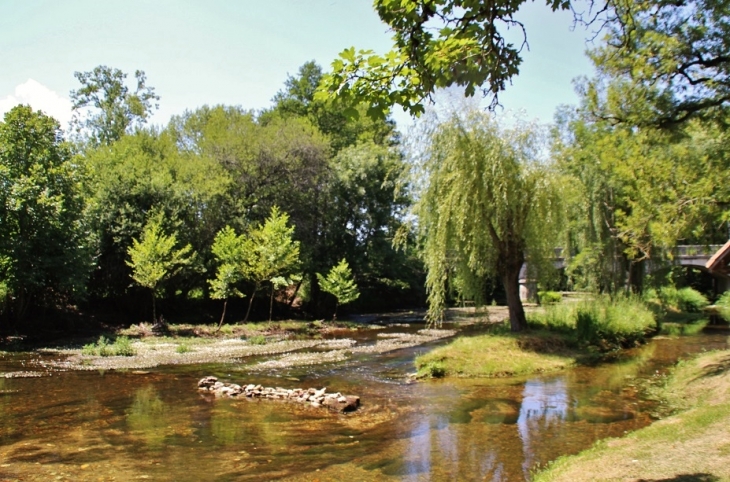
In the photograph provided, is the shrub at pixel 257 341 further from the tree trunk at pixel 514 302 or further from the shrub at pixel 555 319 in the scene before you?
the shrub at pixel 555 319

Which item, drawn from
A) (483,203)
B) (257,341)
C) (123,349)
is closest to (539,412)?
(483,203)

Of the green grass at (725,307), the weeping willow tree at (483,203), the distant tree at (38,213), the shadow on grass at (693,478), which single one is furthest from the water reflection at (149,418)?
the green grass at (725,307)

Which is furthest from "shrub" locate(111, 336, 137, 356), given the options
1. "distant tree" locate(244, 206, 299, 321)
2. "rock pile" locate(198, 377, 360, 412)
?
"distant tree" locate(244, 206, 299, 321)

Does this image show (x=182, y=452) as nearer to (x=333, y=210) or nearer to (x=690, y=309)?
(x=333, y=210)

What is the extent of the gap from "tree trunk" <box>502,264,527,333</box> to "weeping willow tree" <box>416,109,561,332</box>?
36 mm

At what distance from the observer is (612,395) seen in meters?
13.1

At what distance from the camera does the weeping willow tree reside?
59.3 feet

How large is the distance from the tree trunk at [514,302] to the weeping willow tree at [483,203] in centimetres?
4

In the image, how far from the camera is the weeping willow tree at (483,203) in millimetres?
18062

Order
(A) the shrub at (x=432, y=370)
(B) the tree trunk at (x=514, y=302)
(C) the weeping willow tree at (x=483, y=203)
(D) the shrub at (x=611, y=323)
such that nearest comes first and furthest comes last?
(A) the shrub at (x=432, y=370), (C) the weeping willow tree at (x=483, y=203), (B) the tree trunk at (x=514, y=302), (D) the shrub at (x=611, y=323)

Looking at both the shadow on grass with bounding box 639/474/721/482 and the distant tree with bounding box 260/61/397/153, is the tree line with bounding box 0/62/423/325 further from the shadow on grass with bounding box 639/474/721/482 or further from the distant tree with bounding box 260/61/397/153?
the shadow on grass with bounding box 639/474/721/482

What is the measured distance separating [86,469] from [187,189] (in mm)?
25836

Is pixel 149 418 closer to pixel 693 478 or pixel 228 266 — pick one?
pixel 693 478

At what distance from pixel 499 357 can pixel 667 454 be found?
926cm
